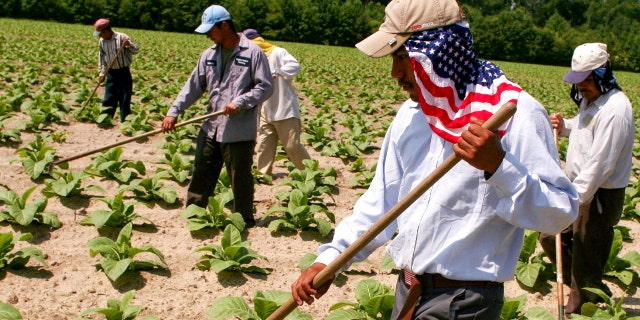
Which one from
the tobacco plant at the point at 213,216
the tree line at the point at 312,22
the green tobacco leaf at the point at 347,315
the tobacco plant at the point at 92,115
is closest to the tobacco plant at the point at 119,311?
the green tobacco leaf at the point at 347,315

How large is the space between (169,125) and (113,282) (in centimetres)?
173

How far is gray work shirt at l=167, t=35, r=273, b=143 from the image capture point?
5695 millimetres

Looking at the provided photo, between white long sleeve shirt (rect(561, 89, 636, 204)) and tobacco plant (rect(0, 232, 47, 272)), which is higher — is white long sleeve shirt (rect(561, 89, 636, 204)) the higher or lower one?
the higher one

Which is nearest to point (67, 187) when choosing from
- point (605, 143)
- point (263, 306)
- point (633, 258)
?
point (263, 306)

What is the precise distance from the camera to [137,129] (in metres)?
10.1

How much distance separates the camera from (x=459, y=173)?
2172 mm

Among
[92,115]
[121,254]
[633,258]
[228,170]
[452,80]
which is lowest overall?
[92,115]

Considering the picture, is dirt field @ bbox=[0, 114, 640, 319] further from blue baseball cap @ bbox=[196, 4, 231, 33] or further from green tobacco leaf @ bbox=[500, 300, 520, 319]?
blue baseball cap @ bbox=[196, 4, 231, 33]

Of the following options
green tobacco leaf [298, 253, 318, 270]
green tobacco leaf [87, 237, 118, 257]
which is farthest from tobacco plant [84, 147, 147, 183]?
green tobacco leaf [298, 253, 318, 270]

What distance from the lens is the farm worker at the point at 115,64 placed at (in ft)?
34.4

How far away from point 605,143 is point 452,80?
2344 mm

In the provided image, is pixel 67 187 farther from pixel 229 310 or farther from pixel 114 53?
pixel 114 53

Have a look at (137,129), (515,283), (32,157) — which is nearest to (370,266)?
(515,283)

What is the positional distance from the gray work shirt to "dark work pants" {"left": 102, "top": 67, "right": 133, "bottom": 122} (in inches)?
201
